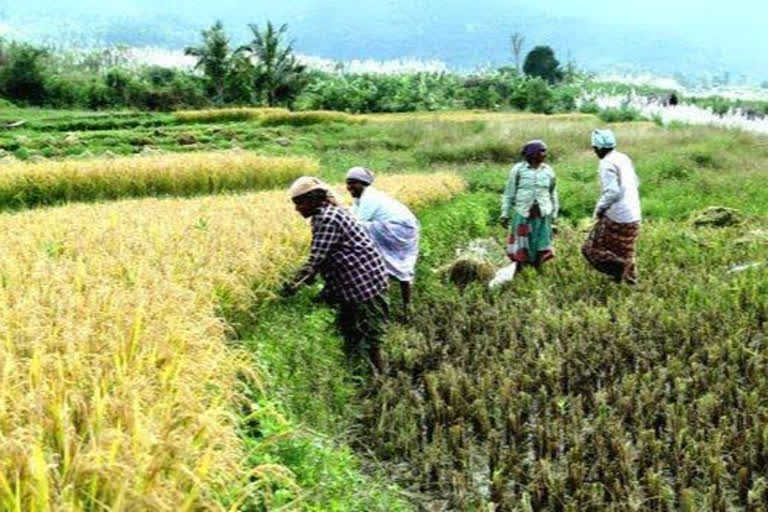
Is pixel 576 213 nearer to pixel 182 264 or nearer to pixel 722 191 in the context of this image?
pixel 722 191

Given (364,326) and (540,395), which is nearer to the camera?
(540,395)

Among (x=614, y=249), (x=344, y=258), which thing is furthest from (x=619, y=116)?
(x=344, y=258)

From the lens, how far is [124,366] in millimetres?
3395

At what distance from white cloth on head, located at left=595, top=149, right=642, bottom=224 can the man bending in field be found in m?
2.55

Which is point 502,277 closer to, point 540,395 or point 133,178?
point 540,395

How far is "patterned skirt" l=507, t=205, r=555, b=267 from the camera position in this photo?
8.55 metres

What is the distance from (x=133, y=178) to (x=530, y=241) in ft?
28.2

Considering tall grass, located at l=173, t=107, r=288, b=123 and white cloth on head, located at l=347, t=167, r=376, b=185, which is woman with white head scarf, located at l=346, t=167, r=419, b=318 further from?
tall grass, located at l=173, t=107, r=288, b=123

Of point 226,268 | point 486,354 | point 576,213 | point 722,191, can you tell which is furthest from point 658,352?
point 722,191

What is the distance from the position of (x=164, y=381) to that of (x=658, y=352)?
4014mm

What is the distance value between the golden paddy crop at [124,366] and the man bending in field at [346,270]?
41 centimetres

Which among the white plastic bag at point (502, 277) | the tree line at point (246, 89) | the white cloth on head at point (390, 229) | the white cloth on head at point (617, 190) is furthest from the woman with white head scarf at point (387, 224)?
the tree line at point (246, 89)

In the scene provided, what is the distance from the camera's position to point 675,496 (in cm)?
423

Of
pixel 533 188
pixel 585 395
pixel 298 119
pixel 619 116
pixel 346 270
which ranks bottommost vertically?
pixel 585 395
